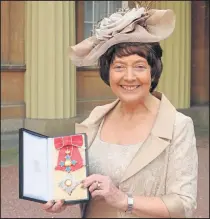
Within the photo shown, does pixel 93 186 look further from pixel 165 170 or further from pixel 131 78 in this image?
pixel 131 78

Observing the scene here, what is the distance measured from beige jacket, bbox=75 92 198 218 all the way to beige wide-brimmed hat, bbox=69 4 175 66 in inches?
11.8

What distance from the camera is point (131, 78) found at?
148cm

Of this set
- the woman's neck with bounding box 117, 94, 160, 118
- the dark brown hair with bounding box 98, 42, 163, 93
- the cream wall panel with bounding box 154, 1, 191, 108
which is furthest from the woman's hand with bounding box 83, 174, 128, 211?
the cream wall panel with bounding box 154, 1, 191, 108

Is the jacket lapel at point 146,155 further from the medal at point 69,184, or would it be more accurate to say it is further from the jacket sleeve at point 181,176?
the medal at point 69,184

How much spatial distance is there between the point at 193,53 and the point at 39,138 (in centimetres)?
974

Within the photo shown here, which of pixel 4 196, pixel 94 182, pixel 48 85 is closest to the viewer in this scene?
pixel 94 182

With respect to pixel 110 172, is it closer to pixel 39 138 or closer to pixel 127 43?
pixel 39 138

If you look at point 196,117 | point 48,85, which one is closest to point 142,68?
point 48,85

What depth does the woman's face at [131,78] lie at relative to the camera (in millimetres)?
1480

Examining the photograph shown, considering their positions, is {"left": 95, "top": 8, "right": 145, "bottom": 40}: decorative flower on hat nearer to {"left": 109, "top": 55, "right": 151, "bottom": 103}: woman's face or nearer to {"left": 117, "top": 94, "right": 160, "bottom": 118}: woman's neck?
{"left": 109, "top": 55, "right": 151, "bottom": 103}: woman's face

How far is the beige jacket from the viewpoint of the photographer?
1436 mm

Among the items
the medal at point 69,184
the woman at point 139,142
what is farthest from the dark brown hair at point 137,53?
the medal at point 69,184

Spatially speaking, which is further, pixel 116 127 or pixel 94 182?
pixel 116 127

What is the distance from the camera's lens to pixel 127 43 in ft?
4.84
